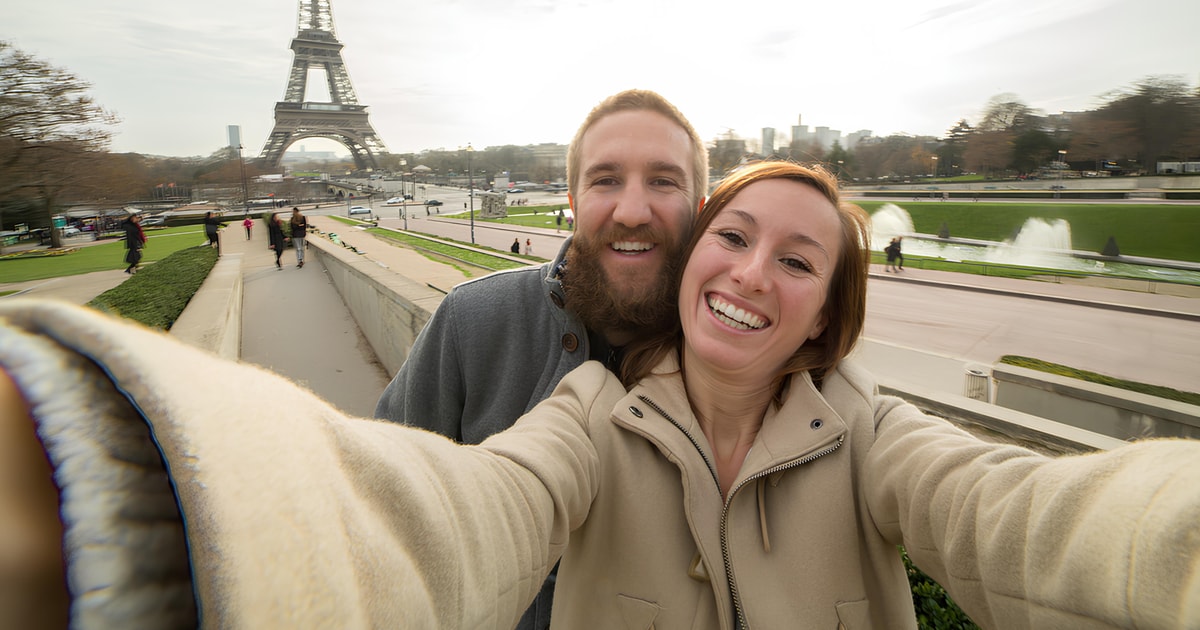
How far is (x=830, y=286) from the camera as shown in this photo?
197 cm

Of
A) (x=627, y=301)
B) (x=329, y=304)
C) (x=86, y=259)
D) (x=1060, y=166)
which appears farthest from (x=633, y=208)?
(x=1060, y=166)

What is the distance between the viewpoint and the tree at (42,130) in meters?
6.74

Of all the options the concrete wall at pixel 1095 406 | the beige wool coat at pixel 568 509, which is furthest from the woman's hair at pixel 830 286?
the concrete wall at pixel 1095 406

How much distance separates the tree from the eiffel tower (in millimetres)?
60374

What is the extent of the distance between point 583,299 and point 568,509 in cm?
102

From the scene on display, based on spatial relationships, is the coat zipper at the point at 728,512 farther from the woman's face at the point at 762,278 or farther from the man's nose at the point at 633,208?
the man's nose at the point at 633,208

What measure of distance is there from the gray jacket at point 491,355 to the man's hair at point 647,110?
1.90ft

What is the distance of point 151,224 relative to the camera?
15.8 meters

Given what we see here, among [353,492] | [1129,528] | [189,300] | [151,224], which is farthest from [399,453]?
[151,224]

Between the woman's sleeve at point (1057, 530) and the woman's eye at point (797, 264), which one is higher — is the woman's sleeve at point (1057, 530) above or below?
below

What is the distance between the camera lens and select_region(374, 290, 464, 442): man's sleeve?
2318 millimetres

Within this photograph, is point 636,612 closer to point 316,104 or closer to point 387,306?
point 387,306

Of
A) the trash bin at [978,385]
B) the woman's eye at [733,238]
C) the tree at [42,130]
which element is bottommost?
the trash bin at [978,385]

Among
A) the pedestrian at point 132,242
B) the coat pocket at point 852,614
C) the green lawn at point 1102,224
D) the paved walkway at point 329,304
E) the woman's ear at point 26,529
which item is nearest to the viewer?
the woman's ear at point 26,529
